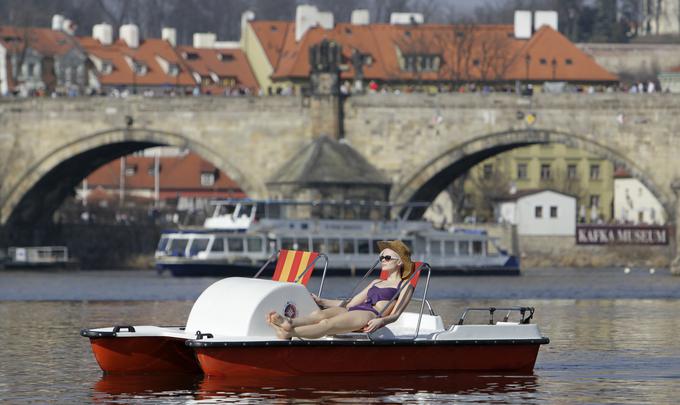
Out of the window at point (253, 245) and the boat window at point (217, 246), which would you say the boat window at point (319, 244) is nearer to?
the window at point (253, 245)

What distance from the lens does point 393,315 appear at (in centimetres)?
2297

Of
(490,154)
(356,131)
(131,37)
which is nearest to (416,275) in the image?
(356,131)

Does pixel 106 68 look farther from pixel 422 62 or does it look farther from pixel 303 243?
pixel 303 243

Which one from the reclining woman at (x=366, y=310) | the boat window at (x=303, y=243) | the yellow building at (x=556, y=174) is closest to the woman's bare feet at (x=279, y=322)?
the reclining woman at (x=366, y=310)

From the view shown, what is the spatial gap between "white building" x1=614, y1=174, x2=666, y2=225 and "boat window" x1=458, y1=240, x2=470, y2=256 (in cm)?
3291

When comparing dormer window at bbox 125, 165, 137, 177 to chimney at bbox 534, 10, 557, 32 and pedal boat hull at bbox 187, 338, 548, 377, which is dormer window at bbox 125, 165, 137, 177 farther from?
pedal boat hull at bbox 187, 338, 548, 377

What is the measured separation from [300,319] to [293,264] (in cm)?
180

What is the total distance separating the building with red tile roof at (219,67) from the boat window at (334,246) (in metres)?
44.6

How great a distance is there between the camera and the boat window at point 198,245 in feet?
208

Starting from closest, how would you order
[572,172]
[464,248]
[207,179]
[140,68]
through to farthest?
1. [464,248]
2. [207,179]
3. [572,172]
4. [140,68]

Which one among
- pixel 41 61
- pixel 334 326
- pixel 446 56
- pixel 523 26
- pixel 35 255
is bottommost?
pixel 334 326

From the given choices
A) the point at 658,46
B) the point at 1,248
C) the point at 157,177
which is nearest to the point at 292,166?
the point at 1,248

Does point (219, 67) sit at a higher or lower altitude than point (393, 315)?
higher

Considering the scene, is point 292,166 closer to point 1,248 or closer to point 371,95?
point 371,95
